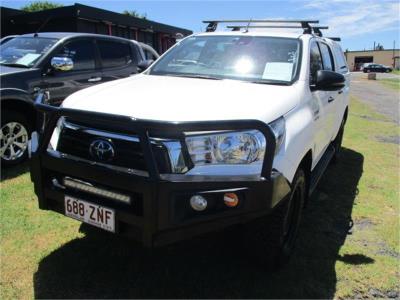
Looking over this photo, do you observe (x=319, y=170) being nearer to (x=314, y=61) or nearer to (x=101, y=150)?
(x=314, y=61)

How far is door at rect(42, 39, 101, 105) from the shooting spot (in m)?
5.95

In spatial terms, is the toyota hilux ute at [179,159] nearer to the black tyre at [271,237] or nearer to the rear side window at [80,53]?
the black tyre at [271,237]

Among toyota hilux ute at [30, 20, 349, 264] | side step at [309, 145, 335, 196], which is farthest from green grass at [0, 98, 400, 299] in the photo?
side step at [309, 145, 335, 196]

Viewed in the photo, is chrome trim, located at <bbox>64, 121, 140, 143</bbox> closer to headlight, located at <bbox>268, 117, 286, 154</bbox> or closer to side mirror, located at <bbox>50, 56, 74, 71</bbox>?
headlight, located at <bbox>268, 117, 286, 154</bbox>

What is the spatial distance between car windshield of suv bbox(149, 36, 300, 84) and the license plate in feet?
5.55

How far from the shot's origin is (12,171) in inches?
214

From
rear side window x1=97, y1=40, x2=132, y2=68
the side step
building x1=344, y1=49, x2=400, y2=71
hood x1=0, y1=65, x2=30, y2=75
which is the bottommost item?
the side step

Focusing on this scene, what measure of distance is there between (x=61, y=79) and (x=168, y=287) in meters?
3.95

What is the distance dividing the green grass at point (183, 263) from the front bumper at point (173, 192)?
681mm

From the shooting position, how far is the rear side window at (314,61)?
403 cm

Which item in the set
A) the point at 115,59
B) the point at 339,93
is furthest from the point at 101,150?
the point at 115,59

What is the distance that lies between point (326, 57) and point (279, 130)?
8.65 feet

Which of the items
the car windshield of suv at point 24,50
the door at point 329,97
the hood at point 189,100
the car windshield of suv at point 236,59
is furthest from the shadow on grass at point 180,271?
the car windshield of suv at point 24,50

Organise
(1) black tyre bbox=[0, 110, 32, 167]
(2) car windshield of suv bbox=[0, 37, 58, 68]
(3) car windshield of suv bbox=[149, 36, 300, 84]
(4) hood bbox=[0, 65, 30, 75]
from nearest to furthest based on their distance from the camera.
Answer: (3) car windshield of suv bbox=[149, 36, 300, 84], (1) black tyre bbox=[0, 110, 32, 167], (4) hood bbox=[0, 65, 30, 75], (2) car windshield of suv bbox=[0, 37, 58, 68]
